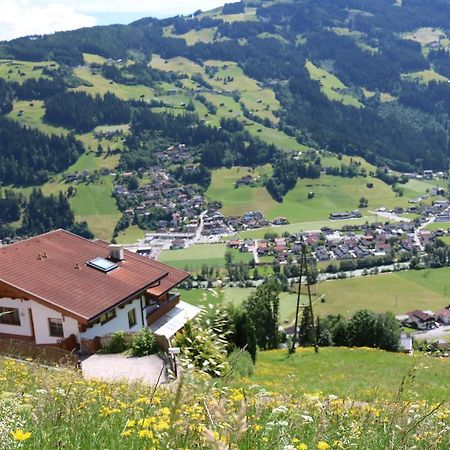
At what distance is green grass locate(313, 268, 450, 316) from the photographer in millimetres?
112688

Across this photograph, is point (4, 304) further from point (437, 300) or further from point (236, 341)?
point (437, 300)

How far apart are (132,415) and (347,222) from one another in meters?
190

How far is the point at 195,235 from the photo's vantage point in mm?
186125

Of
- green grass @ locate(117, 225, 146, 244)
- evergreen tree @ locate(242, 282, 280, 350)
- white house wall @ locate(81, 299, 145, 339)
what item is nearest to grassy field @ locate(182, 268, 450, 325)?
evergreen tree @ locate(242, 282, 280, 350)

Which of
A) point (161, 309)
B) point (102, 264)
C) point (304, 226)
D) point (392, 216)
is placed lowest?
point (392, 216)

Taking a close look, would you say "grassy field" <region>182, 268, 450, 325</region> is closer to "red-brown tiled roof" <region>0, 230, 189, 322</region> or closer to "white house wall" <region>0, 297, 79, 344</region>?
"red-brown tiled roof" <region>0, 230, 189, 322</region>

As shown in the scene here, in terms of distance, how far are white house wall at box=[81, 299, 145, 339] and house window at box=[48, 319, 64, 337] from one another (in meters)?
1.09

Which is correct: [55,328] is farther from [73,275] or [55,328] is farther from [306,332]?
[306,332]

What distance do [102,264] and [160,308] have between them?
4.16 metres

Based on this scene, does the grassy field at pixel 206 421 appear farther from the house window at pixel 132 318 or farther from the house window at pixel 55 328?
the house window at pixel 132 318

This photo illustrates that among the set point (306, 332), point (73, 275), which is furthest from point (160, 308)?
point (306, 332)

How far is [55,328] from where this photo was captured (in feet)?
76.9

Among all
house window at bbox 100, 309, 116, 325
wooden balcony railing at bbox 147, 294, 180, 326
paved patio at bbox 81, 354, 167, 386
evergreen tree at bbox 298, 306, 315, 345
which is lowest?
evergreen tree at bbox 298, 306, 315, 345

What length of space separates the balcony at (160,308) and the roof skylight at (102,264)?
2.93 meters
